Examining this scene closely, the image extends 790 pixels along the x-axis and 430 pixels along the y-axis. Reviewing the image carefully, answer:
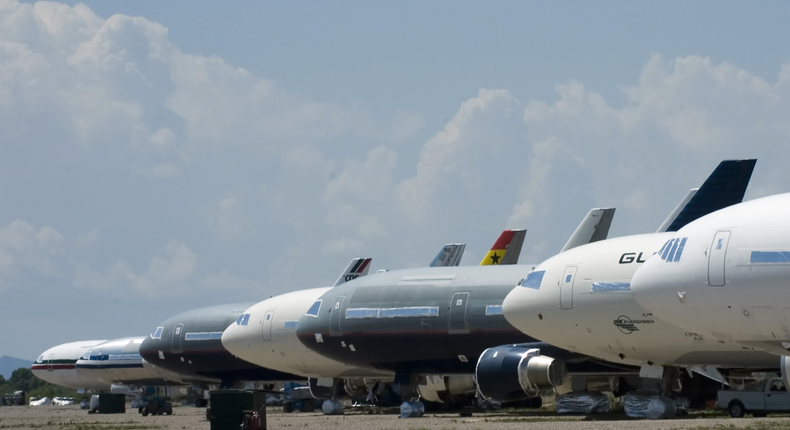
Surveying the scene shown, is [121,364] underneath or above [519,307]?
above

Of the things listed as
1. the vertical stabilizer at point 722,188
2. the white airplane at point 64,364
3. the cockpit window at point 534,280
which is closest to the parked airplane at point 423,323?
the cockpit window at point 534,280

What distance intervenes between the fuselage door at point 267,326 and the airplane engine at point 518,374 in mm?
17730

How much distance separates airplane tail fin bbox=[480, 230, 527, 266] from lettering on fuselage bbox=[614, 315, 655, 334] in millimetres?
23408

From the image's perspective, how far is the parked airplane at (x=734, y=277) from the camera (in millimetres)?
25062

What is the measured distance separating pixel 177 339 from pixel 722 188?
35631 millimetres

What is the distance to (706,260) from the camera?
26.5m

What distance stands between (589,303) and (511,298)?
3867 millimetres

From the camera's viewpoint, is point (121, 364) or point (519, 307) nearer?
point (519, 307)

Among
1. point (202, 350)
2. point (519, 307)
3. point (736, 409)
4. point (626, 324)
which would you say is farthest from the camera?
point (202, 350)

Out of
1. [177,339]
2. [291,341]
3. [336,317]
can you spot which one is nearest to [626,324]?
[336,317]

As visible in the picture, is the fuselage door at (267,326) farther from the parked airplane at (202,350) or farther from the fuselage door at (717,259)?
the fuselage door at (717,259)

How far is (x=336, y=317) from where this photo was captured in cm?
4772

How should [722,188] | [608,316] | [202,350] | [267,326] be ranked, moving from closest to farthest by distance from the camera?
1. [608,316]
2. [722,188]
3. [267,326]
4. [202,350]

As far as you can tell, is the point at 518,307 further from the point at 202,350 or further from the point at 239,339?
the point at 202,350
